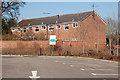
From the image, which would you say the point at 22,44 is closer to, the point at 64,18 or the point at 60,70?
the point at 64,18

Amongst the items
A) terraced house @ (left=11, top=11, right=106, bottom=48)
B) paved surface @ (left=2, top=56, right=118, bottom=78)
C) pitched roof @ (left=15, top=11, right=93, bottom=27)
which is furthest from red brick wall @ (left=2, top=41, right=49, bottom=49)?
paved surface @ (left=2, top=56, right=118, bottom=78)

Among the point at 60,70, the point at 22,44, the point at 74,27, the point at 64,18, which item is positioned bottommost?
the point at 60,70

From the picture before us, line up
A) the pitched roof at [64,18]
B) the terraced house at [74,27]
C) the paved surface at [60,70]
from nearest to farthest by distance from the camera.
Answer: the paved surface at [60,70]
the terraced house at [74,27]
the pitched roof at [64,18]

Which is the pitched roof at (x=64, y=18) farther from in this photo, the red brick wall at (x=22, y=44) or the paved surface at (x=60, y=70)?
the paved surface at (x=60, y=70)

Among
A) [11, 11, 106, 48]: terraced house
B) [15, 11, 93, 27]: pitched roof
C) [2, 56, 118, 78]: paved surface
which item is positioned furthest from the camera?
[15, 11, 93, 27]: pitched roof

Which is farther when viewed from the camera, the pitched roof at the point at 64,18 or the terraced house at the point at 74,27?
the pitched roof at the point at 64,18

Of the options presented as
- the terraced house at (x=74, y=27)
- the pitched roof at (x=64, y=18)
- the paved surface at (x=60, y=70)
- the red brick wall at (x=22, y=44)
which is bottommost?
the paved surface at (x=60, y=70)

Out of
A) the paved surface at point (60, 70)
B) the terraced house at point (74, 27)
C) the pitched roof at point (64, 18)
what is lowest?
the paved surface at point (60, 70)

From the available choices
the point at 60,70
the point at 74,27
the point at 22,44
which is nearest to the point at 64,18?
the point at 74,27

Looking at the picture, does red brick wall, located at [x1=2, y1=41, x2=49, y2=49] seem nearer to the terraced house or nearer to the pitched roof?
the terraced house

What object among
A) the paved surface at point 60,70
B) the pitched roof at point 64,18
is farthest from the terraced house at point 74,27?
the paved surface at point 60,70

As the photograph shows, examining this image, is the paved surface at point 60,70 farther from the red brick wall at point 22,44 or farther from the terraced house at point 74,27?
the terraced house at point 74,27

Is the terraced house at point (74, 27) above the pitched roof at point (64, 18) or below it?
below

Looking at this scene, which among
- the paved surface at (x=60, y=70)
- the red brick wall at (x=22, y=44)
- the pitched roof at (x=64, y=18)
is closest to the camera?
the paved surface at (x=60, y=70)
